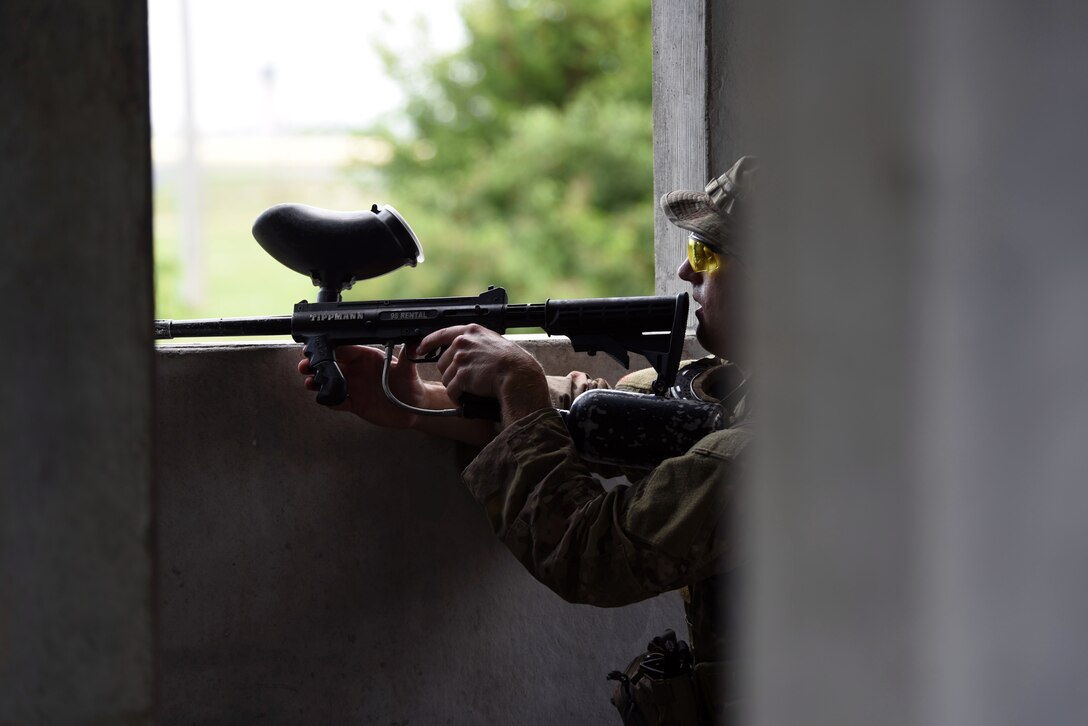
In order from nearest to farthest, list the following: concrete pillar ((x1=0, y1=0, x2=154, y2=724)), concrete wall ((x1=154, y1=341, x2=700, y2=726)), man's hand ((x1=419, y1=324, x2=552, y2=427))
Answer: concrete pillar ((x1=0, y1=0, x2=154, y2=724))
man's hand ((x1=419, y1=324, x2=552, y2=427))
concrete wall ((x1=154, y1=341, x2=700, y2=726))

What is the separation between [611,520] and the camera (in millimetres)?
2176

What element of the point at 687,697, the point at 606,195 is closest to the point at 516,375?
the point at 687,697

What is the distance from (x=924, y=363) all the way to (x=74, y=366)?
0.82 metres

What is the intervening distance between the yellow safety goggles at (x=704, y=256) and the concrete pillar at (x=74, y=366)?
1.56m

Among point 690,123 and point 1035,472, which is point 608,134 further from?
point 1035,472

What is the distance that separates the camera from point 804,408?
0.86 m

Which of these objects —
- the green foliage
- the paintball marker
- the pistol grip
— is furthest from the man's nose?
the green foliage

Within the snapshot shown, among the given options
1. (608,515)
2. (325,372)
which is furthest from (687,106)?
(608,515)

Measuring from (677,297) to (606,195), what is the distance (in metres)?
12.6

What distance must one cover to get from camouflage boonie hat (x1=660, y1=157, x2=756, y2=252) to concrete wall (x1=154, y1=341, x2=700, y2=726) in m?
0.52

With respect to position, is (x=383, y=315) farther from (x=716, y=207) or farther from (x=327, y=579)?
(x=716, y=207)

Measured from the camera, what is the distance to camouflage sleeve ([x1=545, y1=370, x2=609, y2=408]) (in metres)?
2.75

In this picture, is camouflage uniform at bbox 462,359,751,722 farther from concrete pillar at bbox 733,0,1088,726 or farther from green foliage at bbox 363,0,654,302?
green foliage at bbox 363,0,654,302

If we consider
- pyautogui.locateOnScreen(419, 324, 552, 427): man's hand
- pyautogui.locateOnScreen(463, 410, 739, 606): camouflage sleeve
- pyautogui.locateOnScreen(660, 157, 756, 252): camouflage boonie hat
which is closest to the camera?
pyautogui.locateOnScreen(463, 410, 739, 606): camouflage sleeve
